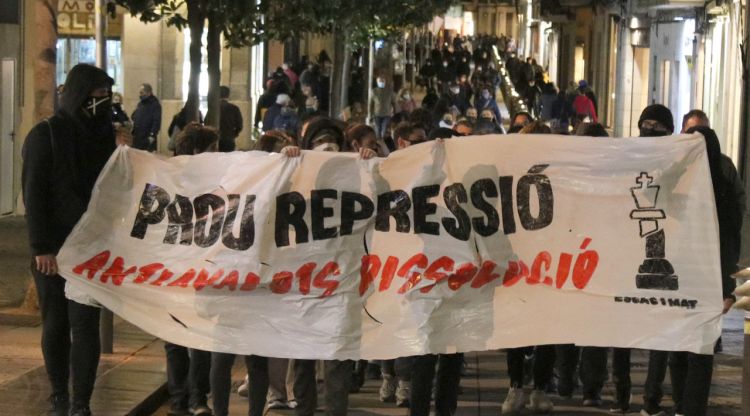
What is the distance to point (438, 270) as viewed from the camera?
784cm

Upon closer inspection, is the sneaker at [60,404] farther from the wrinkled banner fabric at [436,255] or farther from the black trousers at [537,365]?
the black trousers at [537,365]

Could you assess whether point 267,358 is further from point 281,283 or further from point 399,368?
point 399,368

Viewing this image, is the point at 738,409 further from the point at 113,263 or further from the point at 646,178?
the point at 113,263

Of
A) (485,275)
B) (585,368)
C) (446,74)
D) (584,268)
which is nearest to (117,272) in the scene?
(485,275)

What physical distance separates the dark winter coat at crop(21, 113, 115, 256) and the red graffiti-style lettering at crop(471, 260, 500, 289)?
7.30 ft

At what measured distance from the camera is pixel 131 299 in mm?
8055

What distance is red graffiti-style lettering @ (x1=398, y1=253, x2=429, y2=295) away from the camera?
25.6 feet

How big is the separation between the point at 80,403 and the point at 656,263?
3265mm

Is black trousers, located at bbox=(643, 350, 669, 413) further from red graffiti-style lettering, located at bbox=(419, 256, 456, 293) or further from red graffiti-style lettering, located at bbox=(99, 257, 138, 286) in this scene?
red graffiti-style lettering, located at bbox=(99, 257, 138, 286)

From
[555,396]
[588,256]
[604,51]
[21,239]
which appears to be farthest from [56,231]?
[604,51]

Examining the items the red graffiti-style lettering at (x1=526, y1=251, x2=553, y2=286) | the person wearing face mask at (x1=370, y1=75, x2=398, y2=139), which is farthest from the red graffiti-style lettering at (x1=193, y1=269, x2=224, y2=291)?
the person wearing face mask at (x1=370, y1=75, x2=398, y2=139)

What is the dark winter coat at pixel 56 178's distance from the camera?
311 inches

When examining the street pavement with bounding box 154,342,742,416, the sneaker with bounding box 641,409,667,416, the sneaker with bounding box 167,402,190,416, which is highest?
the sneaker with bounding box 167,402,190,416

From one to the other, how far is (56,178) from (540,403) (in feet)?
11.2
